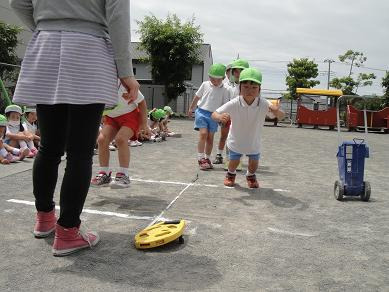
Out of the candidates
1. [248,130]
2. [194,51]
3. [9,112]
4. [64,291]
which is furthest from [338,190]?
[194,51]

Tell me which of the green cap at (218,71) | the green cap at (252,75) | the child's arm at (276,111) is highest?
the green cap at (218,71)

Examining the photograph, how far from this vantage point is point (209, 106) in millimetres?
6453

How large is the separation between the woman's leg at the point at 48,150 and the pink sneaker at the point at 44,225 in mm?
40

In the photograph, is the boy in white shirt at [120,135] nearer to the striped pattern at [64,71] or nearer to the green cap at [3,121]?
the striped pattern at [64,71]

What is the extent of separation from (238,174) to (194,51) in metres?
24.5

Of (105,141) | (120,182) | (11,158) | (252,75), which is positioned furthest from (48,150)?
(11,158)

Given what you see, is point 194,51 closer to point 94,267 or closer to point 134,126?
point 134,126

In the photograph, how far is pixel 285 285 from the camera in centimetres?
223

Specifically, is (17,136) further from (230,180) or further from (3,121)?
(230,180)

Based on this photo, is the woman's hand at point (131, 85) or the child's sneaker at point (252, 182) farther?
the child's sneaker at point (252, 182)

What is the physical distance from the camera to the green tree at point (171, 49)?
94.6 feet

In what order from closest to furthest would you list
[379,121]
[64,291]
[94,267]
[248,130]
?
[64,291] < [94,267] < [248,130] < [379,121]

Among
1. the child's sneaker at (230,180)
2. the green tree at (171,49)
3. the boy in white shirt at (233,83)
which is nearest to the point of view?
the child's sneaker at (230,180)

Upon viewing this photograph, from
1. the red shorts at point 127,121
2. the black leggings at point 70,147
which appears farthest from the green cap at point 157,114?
the black leggings at point 70,147
